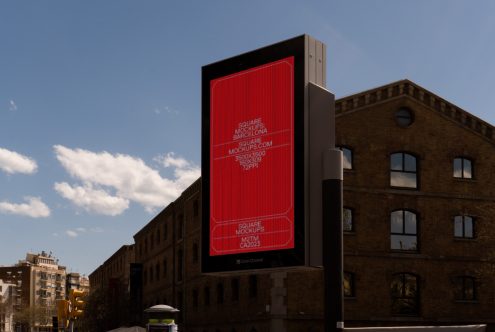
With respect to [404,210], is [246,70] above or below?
above

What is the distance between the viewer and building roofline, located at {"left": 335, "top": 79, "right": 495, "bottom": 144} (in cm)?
4206

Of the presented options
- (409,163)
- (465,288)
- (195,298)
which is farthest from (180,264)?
(465,288)

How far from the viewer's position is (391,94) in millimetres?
43062

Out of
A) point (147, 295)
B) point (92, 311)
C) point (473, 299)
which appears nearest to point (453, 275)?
point (473, 299)

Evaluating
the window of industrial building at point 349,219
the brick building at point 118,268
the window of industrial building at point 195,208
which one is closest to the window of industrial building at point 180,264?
the window of industrial building at point 195,208

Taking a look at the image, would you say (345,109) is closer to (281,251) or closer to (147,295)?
(281,251)

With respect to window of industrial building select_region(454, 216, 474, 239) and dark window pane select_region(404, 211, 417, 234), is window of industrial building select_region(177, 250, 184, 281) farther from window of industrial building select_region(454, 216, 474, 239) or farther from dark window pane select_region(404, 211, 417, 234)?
window of industrial building select_region(454, 216, 474, 239)

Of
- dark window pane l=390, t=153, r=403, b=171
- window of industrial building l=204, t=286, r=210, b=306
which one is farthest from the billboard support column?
window of industrial building l=204, t=286, r=210, b=306

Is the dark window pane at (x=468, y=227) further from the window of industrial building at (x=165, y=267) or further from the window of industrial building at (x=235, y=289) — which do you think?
the window of industrial building at (x=165, y=267)

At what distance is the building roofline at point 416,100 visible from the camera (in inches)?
1656

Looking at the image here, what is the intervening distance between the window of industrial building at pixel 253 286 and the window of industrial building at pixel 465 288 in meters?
11.2

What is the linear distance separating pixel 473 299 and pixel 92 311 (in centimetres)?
5008

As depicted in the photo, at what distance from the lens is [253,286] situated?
42.7 meters

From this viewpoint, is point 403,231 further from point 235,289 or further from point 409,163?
point 235,289
